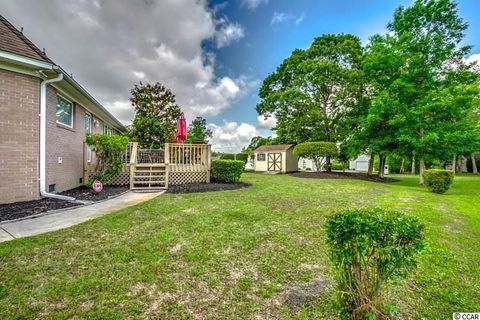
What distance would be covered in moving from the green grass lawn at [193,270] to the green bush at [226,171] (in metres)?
5.33

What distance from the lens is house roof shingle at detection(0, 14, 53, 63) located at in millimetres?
5246

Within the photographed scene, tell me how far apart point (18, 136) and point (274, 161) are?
61.7 feet

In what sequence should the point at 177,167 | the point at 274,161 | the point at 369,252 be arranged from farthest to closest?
the point at 274,161, the point at 177,167, the point at 369,252

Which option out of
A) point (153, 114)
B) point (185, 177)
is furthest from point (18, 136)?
point (153, 114)

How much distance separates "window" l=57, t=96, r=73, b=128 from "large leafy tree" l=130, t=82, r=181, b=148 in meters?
11.0

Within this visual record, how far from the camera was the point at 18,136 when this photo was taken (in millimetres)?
5457

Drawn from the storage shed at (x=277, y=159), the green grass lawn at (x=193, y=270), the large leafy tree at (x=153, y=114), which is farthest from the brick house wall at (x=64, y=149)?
the storage shed at (x=277, y=159)

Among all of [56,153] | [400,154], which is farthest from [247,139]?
[56,153]

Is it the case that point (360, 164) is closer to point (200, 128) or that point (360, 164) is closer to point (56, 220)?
point (200, 128)

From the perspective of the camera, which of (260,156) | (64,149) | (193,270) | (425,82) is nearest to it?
(193,270)

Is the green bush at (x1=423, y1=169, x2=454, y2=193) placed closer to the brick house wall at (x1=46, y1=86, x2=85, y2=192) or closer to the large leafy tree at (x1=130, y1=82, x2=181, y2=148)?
the brick house wall at (x1=46, y1=86, x2=85, y2=192)

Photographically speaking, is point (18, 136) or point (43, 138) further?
point (43, 138)

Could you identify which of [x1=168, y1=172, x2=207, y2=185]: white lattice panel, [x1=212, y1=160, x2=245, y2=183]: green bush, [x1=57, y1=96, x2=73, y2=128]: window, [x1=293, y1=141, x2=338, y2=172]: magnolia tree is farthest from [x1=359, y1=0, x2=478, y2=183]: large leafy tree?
[x1=57, y1=96, x2=73, y2=128]: window

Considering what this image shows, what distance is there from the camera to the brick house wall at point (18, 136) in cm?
528
